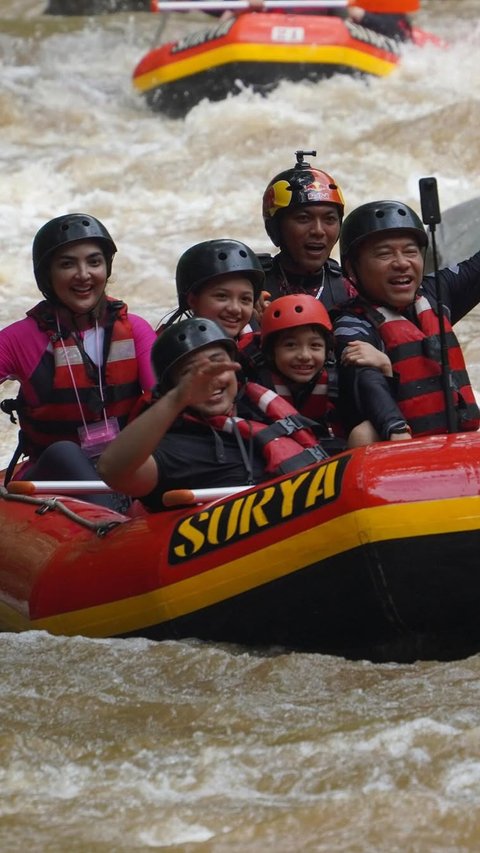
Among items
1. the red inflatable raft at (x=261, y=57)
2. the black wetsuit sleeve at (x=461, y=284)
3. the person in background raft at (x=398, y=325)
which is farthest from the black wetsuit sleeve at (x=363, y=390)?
the red inflatable raft at (x=261, y=57)

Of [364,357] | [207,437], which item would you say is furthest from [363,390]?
[207,437]

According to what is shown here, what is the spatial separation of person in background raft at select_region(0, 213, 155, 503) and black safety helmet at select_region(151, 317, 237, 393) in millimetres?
1172

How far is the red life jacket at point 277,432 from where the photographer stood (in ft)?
14.0

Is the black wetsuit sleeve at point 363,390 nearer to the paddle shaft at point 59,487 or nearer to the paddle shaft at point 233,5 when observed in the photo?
the paddle shaft at point 59,487

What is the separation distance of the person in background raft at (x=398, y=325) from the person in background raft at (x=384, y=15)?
1010 cm

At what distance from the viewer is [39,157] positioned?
12.0 meters

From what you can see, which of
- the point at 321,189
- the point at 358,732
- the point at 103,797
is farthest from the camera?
the point at 321,189

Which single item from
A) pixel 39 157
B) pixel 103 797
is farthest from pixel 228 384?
pixel 39 157

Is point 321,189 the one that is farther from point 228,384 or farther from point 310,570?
point 310,570

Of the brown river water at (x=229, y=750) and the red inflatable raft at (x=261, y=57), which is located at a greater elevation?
the red inflatable raft at (x=261, y=57)

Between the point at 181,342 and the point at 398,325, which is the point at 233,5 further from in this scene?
the point at 181,342

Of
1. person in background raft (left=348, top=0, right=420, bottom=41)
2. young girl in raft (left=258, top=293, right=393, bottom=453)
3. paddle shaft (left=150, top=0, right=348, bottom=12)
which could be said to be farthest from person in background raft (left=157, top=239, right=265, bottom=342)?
person in background raft (left=348, top=0, right=420, bottom=41)

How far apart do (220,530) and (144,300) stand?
5.38m

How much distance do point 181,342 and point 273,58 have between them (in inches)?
379
